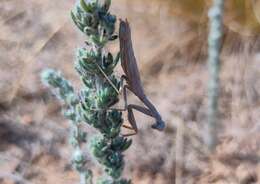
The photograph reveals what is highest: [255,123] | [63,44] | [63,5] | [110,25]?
[63,5]

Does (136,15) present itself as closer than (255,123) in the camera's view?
No

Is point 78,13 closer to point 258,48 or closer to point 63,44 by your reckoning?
point 63,44

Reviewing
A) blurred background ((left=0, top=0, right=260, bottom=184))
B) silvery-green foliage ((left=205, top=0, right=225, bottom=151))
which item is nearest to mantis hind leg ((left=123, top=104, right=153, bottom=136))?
silvery-green foliage ((left=205, top=0, right=225, bottom=151))

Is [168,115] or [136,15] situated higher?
[136,15]

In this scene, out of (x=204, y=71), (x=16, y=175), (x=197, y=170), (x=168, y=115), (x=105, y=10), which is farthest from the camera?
(x=204, y=71)

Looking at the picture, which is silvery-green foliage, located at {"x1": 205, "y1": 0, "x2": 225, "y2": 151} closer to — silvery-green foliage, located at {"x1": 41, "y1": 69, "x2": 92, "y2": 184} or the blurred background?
the blurred background

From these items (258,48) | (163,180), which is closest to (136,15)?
(258,48)

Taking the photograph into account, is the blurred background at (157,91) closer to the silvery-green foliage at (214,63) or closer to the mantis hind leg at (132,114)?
the silvery-green foliage at (214,63)

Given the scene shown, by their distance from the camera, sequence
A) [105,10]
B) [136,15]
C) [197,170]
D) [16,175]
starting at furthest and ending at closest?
[136,15] < [197,170] < [16,175] < [105,10]
